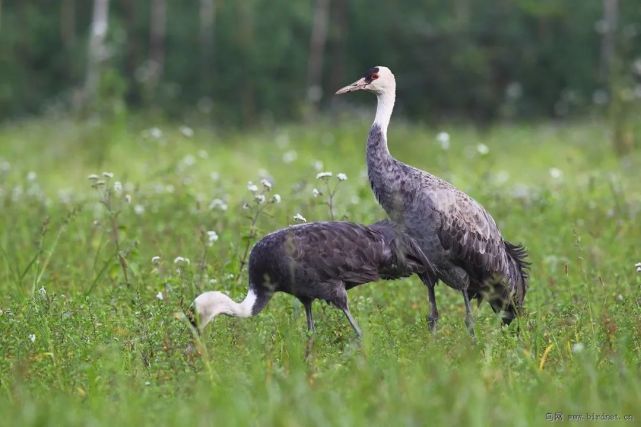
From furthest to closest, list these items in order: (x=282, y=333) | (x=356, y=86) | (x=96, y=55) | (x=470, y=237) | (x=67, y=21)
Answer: (x=67, y=21) < (x=96, y=55) < (x=356, y=86) < (x=470, y=237) < (x=282, y=333)

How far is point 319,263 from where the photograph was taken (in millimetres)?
6328

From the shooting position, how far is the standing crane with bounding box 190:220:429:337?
6.25m

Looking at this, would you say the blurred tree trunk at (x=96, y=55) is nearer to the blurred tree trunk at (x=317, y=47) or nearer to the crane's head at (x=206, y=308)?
the blurred tree trunk at (x=317, y=47)

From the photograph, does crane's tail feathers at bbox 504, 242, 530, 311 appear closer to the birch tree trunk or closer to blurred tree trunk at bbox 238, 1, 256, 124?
blurred tree trunk at bbox 238, 1, 256, 124

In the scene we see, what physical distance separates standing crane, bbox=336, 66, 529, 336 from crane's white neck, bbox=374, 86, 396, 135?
2 centimetres

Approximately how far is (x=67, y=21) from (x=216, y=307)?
25.0 m

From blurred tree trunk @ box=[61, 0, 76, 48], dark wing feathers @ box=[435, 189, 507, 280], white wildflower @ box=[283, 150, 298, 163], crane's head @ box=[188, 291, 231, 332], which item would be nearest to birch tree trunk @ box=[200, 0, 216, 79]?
blurred tree trunk @ box=[61, 0, 76, 48]

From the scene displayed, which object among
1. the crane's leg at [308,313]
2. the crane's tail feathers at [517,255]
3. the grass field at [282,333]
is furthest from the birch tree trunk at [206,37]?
the crane's leg at [308,313]

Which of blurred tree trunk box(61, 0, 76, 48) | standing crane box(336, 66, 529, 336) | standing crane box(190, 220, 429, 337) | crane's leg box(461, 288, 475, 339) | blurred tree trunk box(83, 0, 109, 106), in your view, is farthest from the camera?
blurred tree trunk box(61, 0, 76, 48)

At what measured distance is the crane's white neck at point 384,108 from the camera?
24.0 feet

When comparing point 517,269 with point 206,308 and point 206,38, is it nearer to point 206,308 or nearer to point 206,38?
point 206,308

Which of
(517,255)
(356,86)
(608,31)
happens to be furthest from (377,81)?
(608,31)

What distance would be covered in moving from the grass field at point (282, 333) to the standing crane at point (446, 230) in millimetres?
284

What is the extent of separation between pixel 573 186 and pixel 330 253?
23.2ft
